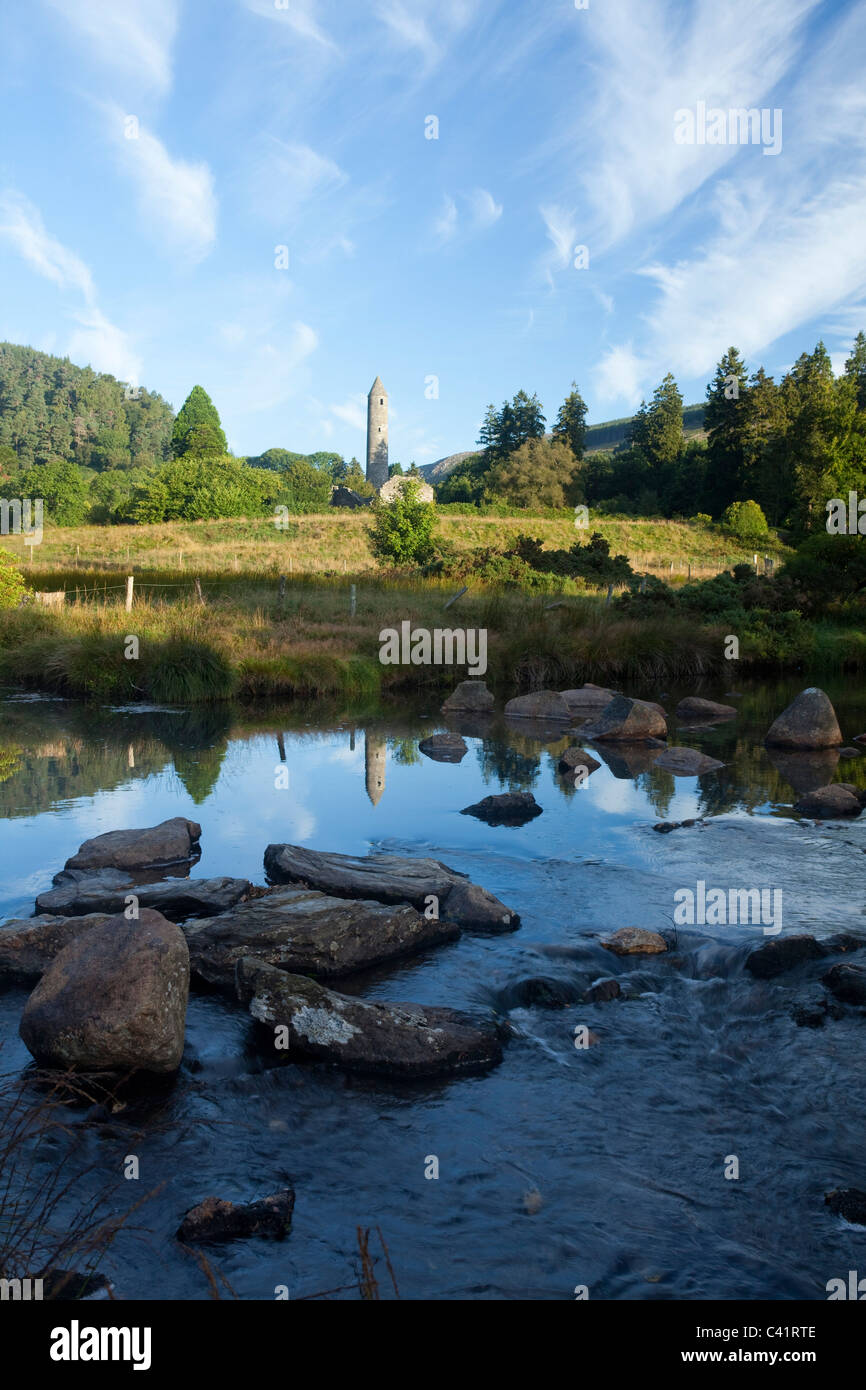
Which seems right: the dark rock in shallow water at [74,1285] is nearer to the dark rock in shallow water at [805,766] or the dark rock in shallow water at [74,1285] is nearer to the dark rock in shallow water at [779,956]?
the dark rock in shallow water at [779,956]

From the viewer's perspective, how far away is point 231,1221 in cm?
309

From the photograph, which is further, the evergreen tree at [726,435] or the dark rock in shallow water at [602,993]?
the evergreen tree at [726,435]

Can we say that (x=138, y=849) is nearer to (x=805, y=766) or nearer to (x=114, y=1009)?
(x=114, y=1009)

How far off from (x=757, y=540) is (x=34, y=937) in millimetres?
55706

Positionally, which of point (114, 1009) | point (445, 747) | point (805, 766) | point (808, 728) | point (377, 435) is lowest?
point (114, 1009)

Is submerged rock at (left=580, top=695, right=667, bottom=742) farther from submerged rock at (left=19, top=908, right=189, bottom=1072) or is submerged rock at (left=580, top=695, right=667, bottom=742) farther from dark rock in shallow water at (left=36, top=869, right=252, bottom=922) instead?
submerged rock at (left=19, top=908, right=189, bottom=1072)

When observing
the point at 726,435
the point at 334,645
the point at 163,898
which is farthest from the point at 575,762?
the point at 726,435

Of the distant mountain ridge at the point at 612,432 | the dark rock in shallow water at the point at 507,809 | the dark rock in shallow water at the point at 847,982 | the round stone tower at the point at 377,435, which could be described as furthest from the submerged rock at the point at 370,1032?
the distant mountain ridge at the point at 612,432

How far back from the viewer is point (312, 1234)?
3.12 meters

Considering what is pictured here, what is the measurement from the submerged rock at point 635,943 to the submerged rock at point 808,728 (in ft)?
25.9

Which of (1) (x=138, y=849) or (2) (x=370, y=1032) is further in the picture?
(1) (x=138, y=849)

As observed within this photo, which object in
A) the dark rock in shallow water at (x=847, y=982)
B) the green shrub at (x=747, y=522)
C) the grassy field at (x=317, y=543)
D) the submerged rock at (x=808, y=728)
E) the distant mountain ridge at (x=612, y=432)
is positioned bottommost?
the dark rock in shallow water at (x=847, y=982)

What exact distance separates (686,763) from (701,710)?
15.5 feet

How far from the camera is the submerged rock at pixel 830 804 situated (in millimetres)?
8906
